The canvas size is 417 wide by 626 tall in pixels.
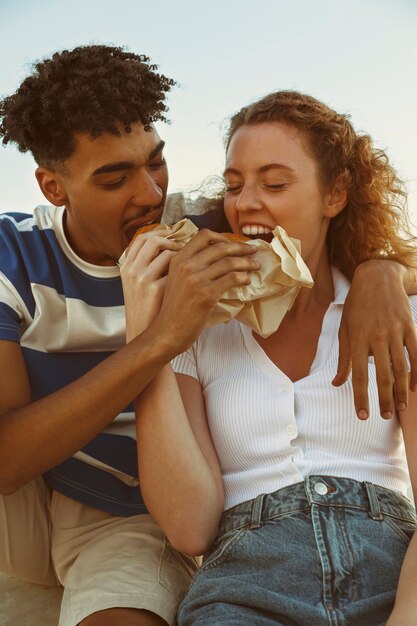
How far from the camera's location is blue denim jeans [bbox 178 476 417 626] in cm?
190

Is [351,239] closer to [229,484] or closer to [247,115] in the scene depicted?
[247,115]

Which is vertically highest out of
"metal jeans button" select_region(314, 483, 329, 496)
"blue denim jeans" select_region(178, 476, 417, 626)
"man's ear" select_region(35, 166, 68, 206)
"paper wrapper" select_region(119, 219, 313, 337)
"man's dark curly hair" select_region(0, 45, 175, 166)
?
"man's dark curly hair" select_region(0, 45, 175, 166)

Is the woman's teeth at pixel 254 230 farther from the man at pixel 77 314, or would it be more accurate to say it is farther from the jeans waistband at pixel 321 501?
the jeans waistband at pixel 321 501

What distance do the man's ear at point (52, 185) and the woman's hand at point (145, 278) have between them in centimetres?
92

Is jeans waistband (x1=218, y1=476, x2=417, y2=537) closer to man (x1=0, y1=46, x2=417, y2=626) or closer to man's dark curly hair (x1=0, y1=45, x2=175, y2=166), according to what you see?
man (x1=0, y1=46, x2=417, y2=626)

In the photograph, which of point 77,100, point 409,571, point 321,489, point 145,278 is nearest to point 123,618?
point 321,489

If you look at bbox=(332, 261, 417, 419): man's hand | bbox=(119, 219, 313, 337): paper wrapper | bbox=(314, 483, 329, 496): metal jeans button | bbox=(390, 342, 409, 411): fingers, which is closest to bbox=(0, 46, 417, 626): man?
bbox=(332, 261, 417, 419): man's hand

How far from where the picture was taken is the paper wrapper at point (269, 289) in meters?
2.31

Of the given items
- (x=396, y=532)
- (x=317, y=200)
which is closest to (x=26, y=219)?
(x=317, y=200)

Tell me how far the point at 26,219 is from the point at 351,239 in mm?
1404

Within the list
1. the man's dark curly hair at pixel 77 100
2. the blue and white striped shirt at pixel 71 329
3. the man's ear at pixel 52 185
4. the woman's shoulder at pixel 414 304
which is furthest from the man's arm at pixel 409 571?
the man's ear at pixel 52 185

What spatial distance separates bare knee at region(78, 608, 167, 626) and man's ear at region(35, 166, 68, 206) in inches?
67.4

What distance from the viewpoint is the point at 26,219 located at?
323 centimetres

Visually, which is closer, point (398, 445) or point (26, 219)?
point (398, 445)
